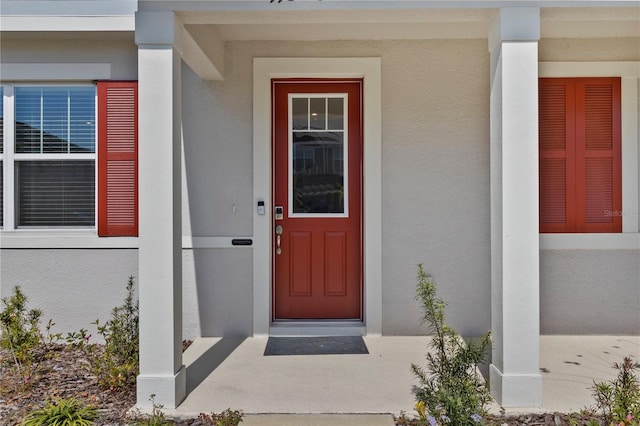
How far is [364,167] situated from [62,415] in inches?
127

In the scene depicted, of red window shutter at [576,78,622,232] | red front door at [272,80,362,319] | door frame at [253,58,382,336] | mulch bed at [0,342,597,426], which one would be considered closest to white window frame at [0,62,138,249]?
mulch bed at [0,342,597,426]

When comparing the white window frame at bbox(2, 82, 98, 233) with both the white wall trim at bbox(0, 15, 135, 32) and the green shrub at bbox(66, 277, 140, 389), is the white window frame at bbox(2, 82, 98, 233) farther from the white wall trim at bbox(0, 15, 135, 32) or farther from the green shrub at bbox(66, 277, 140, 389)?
the green shrub at bbox(66, 277, 140, 389)

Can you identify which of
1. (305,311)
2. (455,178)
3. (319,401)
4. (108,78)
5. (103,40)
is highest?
(103,40)

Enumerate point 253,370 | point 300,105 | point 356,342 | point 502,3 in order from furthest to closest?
point 300,105
point 356,342
point 253,370
point 502,3

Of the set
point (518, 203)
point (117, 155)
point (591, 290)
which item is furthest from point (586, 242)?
point (117, 155)

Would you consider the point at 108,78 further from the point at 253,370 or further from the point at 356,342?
the point at 356,342

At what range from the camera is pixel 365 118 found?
479cm

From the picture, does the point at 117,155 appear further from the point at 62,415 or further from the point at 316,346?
the point at 316,346

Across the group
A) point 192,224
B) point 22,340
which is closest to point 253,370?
point 192,224

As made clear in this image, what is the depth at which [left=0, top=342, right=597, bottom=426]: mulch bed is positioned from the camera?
3074 mm

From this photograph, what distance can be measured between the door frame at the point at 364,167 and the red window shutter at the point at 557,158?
1648 millimetres

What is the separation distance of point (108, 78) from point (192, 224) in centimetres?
166

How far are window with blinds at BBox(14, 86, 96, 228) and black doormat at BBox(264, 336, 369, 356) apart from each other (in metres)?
2.37

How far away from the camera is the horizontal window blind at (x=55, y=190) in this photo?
16.1 ft
